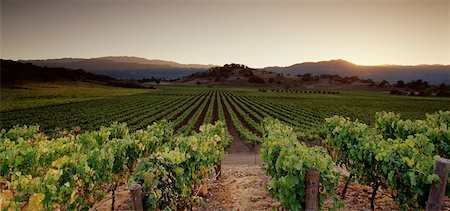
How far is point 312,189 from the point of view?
5320 mm

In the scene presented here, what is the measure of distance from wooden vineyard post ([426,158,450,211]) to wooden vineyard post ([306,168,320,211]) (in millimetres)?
2301

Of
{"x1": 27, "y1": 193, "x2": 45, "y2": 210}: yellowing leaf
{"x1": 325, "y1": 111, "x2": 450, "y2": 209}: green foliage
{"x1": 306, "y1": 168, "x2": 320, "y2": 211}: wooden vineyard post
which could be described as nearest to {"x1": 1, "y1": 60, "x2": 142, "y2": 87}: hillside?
{"x1": 27, "y1": 193, "x2": 45, "y2": 210}: yellowing leaf

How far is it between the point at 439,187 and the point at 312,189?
2.45m

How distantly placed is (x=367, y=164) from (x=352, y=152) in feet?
1.70

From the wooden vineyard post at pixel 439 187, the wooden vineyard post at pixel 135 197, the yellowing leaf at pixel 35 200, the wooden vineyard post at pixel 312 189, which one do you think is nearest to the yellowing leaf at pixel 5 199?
the yellowing leaf at pixel 35 200

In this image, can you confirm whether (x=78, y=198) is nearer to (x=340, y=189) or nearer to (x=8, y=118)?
(x=340, y=189)

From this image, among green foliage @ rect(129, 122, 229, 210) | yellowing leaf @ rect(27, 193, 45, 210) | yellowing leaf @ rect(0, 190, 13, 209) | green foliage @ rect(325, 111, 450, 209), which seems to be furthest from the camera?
green foliage @ rect(325, 111, 450, 209)

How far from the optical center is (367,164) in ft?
26.7

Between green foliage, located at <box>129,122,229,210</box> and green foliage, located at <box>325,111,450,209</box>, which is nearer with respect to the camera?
green foliage, located at <box>129,122,229,210</box>

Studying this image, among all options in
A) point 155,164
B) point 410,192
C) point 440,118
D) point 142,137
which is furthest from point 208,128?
point 440,118

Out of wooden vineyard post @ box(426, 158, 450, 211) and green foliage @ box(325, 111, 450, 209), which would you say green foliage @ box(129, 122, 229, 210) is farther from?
wooden vineyard post @ box(426, 158, 450, 211)

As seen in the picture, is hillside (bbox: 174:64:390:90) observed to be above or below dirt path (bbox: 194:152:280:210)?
Result: above

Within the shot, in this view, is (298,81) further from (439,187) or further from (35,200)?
(35,200)

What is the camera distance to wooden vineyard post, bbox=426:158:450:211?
5.23m
